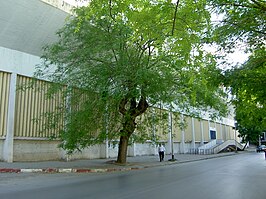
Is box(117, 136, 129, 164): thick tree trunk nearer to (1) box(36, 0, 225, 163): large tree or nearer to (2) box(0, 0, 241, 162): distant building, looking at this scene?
(2) box(0, 0, 241, 162): distant building

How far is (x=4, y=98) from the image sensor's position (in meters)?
21.0

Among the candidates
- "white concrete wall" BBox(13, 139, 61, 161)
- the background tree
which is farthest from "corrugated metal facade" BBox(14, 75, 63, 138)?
the background tree

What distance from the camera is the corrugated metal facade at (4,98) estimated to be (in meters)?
20.6

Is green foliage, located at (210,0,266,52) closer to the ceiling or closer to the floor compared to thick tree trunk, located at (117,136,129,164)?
closer to the ceiling

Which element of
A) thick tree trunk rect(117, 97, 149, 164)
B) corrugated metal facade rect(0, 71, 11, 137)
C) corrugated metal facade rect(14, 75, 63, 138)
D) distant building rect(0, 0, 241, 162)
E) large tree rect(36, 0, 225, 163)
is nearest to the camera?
large tree rect(36, 0, 225, 163)

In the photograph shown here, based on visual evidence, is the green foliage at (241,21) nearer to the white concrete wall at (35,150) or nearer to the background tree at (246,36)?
the background tree at (246,36)

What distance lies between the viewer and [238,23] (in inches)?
375

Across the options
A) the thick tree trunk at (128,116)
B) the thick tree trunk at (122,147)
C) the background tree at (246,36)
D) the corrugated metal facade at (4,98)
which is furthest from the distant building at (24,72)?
the background tree at (246,36)

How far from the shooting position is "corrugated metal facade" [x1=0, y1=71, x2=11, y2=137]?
67.5 feet

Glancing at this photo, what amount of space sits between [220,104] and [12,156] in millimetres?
15093

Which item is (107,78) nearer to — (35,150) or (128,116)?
(128,116)

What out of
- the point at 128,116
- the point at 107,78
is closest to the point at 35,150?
the point at 128,116

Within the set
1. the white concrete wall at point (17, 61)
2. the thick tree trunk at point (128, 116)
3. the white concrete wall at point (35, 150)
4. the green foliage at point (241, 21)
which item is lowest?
the white concrete wall at point (35, 150)

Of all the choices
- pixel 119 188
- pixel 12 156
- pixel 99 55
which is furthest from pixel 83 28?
pixel 119 188
